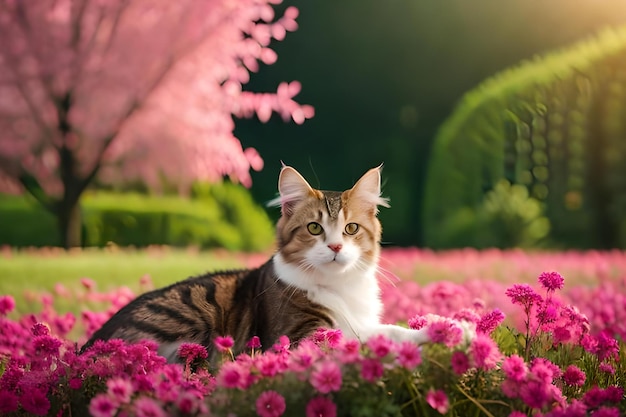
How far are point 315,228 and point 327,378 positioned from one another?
1245 millimetres

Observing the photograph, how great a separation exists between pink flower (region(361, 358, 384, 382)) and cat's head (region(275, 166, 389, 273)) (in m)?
1.03

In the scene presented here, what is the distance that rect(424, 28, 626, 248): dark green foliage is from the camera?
943cm

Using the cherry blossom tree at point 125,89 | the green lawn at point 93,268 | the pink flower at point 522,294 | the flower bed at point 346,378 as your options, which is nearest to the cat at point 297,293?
the flower bed at point 346,378

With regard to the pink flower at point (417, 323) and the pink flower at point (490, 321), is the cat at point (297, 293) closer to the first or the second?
the pink flower at point (417, 323)

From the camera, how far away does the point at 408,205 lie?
10.9 metres

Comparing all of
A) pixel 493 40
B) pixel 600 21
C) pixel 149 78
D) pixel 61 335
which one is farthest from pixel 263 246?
Result: pixel 61 335

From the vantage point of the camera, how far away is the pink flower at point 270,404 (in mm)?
2008

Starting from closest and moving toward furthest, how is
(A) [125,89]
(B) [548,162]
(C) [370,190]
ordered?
(C) [370,190], (A) [125,89], (B) [548,162]

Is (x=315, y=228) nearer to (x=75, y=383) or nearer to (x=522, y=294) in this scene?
(x=522, y=294)

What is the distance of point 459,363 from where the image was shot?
2188 mm

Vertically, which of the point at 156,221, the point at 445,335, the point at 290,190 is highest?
the point at 290,190

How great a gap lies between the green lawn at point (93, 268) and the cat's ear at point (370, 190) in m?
3.57

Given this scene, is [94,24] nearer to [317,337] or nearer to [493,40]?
[493,40]

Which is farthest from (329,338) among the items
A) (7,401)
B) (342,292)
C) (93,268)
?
(93,268)
